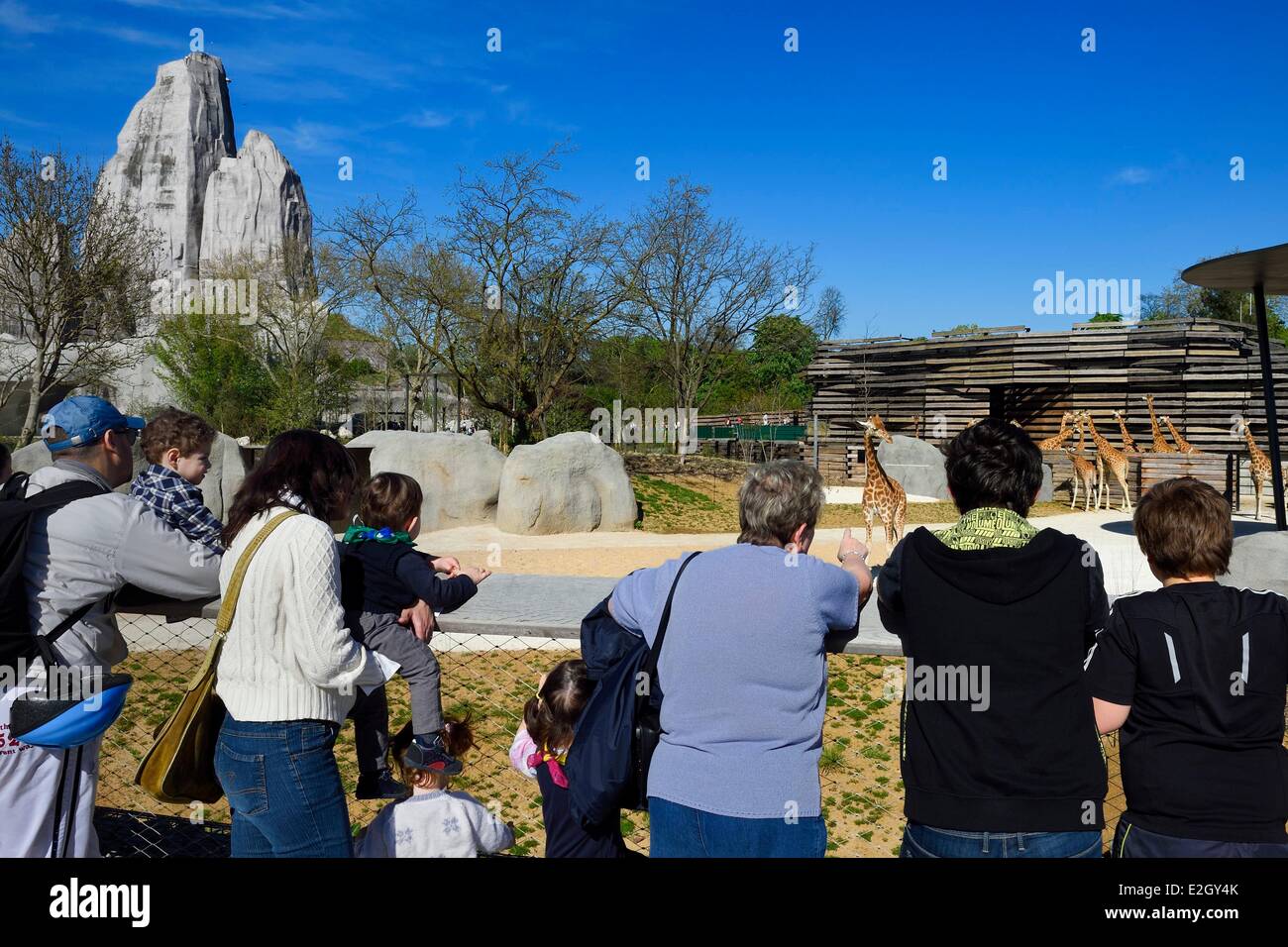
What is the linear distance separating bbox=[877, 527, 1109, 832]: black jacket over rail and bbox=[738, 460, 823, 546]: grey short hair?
0.40m

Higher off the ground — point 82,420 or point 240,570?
point 82,420

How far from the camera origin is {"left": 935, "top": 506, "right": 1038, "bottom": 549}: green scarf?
8.02ft

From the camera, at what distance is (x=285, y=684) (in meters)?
2.47

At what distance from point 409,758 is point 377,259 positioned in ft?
67.8

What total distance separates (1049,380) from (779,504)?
89.2 ft

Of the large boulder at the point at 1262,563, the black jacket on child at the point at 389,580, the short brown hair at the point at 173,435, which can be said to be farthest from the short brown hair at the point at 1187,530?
the large boulder at the point at 1262,563

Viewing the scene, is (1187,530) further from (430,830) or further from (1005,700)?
(430,830)

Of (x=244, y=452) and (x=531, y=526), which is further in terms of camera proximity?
(x=531, y=526)

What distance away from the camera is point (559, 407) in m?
25.8

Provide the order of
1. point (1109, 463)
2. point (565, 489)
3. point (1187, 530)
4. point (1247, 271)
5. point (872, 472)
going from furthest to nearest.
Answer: point (1109, 463)
point (565, 489)
point (872, 472)
point (1247, 271)
point (1187, 530)

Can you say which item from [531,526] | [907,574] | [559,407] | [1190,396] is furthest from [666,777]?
[1190,396]

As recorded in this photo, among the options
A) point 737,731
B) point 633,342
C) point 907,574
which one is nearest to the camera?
point 737,731

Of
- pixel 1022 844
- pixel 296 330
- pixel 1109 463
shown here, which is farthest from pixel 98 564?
pixel 296 330

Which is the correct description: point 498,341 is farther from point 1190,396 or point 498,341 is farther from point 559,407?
point 1190,396
